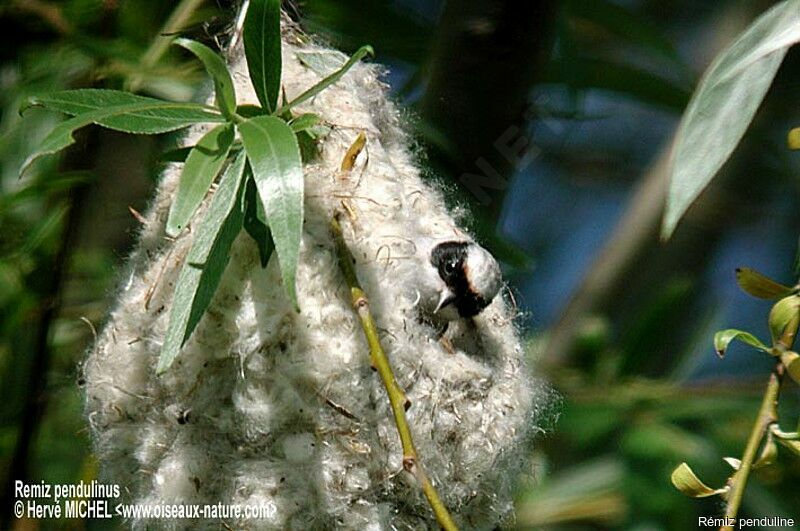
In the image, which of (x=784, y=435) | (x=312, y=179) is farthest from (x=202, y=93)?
(x=784, y=435)

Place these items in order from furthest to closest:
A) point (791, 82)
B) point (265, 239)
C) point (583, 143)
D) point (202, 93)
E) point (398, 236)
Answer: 1. point (583, 143)
2. point (791, 82)
3. point (202, 93)
4. point (398, 236)
5. point (265, 239)

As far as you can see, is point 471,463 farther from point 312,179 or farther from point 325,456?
point 312,179

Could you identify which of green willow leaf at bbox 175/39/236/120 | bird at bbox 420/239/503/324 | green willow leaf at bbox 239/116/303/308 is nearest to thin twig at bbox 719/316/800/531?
bird at bbox 420/239/503/324

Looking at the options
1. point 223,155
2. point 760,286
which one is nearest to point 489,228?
point 760,286

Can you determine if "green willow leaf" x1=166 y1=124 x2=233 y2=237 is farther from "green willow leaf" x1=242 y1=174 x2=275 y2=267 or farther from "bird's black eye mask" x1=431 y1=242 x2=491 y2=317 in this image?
"bird's black eye mask" x1=431 y1=242 x2=491 y2=317

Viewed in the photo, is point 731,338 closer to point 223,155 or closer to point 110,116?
point 223,155
